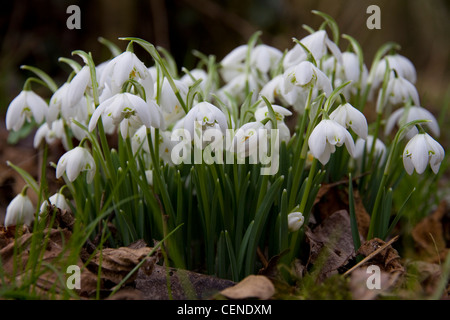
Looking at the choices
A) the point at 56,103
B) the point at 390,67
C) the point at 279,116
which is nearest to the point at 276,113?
the point at 279,116

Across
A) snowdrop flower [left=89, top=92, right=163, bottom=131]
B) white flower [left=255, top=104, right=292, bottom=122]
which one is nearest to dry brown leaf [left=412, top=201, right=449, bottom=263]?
white flower [left=255, top=104, right=292, bottom=122]

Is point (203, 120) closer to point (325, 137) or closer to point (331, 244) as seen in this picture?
point (325, 137)

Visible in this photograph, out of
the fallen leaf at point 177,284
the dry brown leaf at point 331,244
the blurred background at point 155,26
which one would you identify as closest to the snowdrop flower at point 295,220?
the dry brown leaf at point 331,244

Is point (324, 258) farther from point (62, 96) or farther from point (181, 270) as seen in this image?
point (62, 96)

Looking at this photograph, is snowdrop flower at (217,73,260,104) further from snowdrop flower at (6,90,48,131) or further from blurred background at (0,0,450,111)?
blurred background at (0,0,450,111)

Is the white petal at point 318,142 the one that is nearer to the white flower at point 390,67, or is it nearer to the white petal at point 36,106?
the white flower at point 390,67
